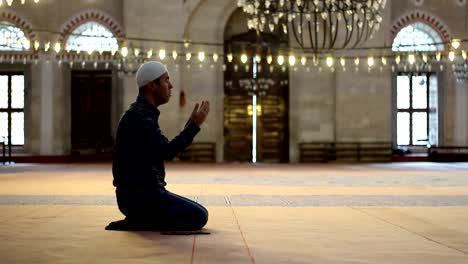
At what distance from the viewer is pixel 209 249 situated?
15.1 ft

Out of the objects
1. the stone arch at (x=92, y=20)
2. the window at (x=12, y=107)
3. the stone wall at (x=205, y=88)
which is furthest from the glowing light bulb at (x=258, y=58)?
the window at (x=12, y=107)

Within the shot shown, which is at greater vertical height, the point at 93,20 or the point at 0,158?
the point at 93,20

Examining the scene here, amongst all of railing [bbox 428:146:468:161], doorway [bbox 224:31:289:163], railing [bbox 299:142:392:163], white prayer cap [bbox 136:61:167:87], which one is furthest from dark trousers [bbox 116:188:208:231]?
railing [bbox 428:146:468:161]

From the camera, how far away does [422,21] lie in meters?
23.2

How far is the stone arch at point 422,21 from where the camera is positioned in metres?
23.1

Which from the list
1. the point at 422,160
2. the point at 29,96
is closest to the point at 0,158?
the point at 29,96

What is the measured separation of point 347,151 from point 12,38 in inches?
450

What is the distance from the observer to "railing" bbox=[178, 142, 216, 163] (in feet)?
73.2

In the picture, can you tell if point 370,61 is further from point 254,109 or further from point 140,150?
point 140,150

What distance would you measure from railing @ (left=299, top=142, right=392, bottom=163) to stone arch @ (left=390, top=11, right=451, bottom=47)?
376 centimetres

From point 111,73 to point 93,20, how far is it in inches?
70.9

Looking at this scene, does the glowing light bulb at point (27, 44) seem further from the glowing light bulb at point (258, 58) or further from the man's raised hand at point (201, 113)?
the man's raised hand at point (201, 113)

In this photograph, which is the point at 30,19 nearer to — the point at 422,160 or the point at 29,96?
the point at 29,96

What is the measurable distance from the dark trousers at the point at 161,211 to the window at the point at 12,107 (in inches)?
736
